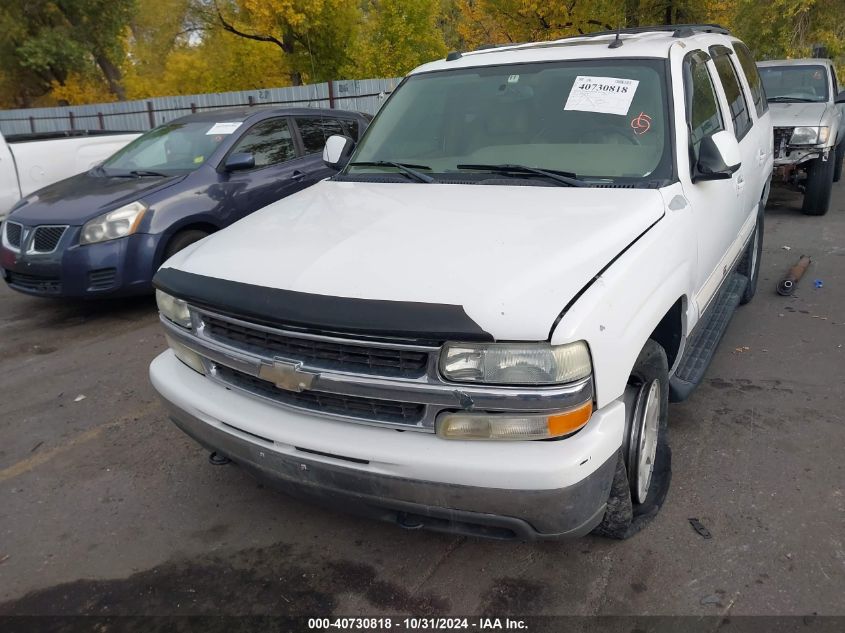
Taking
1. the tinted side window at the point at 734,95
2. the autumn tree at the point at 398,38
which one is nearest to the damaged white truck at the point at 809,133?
the tinted side window at the point at 734,95

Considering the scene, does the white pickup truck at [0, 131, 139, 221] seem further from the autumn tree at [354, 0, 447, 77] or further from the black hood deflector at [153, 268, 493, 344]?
the autumn tree at [354, 0, 447, 77]

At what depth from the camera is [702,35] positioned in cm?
429

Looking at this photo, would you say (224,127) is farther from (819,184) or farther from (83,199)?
(819,184)

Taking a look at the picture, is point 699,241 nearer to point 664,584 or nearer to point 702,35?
point 664,584

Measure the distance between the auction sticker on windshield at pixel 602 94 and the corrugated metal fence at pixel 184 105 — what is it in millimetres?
10180

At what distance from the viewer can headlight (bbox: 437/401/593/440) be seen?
81.8 inches

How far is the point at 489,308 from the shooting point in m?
2.05

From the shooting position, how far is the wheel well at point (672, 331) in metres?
2.91

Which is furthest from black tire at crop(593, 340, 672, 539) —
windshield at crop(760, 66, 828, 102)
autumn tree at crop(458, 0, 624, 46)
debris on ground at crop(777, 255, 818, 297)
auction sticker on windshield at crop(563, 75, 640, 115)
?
autumn tree at crop(458, 0, 624, 46)

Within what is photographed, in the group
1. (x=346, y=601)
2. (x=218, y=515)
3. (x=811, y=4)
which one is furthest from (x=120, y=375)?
(x=811, y=4)

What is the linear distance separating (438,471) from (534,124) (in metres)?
1.99

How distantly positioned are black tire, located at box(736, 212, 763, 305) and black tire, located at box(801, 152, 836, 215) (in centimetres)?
367

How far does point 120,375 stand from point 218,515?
6.71 ft

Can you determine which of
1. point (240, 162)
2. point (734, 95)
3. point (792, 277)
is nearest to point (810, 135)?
point (792, 277)
